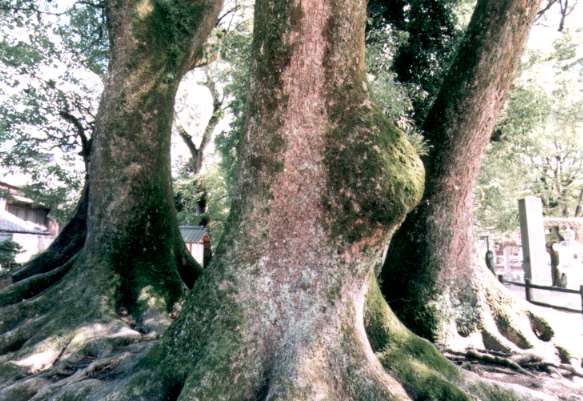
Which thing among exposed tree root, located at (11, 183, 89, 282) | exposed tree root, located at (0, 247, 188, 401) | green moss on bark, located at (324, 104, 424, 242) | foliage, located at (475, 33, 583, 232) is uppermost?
foliage, located at (475, 33, 583, 232)

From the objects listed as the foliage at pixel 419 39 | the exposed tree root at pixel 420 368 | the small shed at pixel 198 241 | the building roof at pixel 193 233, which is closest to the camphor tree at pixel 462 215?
the exposed tree root at pixel 420 368

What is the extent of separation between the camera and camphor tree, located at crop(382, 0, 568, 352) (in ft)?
17.9

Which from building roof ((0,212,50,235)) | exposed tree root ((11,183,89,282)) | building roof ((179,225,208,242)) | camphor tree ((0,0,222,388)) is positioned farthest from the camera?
building roof ((179,225,208,242))

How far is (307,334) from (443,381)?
129 centimetres

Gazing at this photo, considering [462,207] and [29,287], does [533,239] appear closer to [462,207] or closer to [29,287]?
[462,207]

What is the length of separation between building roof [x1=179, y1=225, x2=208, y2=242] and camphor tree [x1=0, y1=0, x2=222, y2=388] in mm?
12525

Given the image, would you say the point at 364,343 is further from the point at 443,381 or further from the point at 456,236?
the point at 456,236

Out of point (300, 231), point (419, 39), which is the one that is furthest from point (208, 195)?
point (300, 231)

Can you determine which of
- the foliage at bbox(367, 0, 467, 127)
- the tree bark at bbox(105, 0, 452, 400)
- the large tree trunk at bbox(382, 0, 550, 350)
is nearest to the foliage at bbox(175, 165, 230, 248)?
the foliage at bbox(367, 0, 467, 127)

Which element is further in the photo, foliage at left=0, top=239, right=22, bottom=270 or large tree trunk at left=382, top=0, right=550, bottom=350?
foliage at left=0, top=239, right=22, bottom=270

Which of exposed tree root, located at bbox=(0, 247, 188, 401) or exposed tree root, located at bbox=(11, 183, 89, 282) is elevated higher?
exposed tree root, located at bbox=(11, 183, 89, 282)

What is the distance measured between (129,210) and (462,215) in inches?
176

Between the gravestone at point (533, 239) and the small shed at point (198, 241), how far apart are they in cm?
1266

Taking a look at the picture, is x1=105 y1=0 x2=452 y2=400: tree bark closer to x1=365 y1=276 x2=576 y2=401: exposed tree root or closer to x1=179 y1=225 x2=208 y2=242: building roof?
x1=365 y1=276 x2=576 y2=401: exposed tree root
